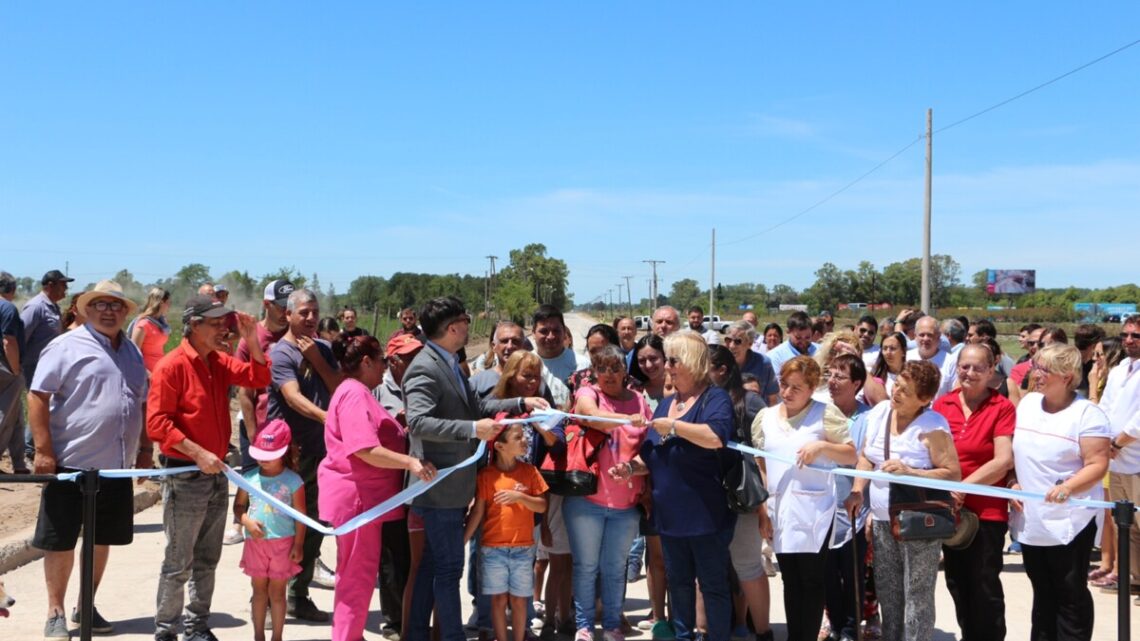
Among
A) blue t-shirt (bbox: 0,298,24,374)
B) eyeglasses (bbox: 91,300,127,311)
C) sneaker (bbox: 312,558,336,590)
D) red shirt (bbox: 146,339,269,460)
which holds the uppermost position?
eyeglasses (bbox: 91,300,127,311)

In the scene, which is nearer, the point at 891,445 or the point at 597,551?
the point at 891,445

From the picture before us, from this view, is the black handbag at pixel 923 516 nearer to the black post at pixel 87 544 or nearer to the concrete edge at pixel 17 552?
the black post at pixel 87 544

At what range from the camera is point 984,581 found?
5270 millimetres

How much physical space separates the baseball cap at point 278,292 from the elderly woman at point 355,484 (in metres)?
1.81

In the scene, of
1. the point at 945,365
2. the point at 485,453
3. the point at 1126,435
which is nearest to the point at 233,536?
the point at 485,453

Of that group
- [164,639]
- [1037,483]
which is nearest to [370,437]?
[164,639]

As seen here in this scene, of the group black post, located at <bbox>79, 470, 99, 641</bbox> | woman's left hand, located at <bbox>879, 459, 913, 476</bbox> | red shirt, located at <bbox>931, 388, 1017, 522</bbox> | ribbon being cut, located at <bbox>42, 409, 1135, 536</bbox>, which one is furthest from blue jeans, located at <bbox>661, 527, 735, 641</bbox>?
black post, located at <bbox>79, 470, 99, 641</bbox>

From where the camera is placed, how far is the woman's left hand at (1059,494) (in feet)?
16.0

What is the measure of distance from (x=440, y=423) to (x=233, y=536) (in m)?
4.46

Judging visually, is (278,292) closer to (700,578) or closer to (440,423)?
(440,423)

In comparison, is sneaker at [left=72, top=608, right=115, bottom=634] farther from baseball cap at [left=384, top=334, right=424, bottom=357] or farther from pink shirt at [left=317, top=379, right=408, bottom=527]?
baseball cap at [left=384, top=334, right=424, bottom=357]

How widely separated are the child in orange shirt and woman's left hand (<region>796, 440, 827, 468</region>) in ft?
5.03

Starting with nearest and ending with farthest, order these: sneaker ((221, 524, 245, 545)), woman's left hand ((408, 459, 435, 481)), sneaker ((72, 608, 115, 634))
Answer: woman's left hand ((408, 459, 435, 481)) → sneaker ((72, 608, 115, 634)) → sneaker ((221, 524, 245, 545))

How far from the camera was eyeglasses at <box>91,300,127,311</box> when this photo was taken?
19.0ft
